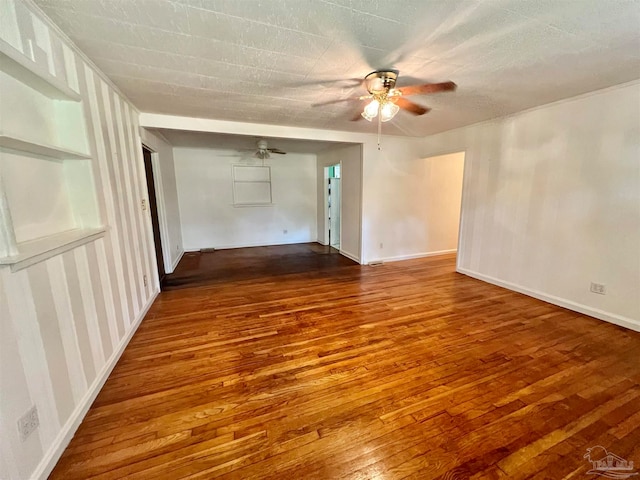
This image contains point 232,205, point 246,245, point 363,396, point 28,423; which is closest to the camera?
point 28,423

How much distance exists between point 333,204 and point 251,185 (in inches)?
83.6

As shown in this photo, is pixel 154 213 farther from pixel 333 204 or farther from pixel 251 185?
pixel 333 204

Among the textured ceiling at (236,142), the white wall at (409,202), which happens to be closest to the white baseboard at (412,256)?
the white wall at (409,202)

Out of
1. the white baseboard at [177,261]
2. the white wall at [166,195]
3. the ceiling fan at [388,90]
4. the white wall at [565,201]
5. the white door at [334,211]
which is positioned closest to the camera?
the ceiling fan at [388,90]

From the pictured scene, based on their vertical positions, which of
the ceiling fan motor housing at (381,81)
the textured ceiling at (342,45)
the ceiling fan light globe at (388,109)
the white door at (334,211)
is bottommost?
the white door at (334,211)

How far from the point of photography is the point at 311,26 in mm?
1631

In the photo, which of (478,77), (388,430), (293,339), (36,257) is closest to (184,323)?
(293,339)

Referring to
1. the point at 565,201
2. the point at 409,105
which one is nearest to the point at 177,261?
the point at 409,105

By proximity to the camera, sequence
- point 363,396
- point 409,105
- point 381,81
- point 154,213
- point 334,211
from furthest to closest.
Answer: point 334,211 < point 154,213 < point 409,105 < point 381,81 < point 363,396

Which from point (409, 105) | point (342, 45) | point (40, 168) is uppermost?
point (342, 45)

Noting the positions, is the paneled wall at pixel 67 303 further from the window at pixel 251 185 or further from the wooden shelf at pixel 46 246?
the window at pixel 251 185

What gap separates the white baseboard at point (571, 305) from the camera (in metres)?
2.65

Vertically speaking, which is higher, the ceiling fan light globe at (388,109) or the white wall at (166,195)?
the ceiling fan light globe at (388,109)

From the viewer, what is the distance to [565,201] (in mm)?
3043
